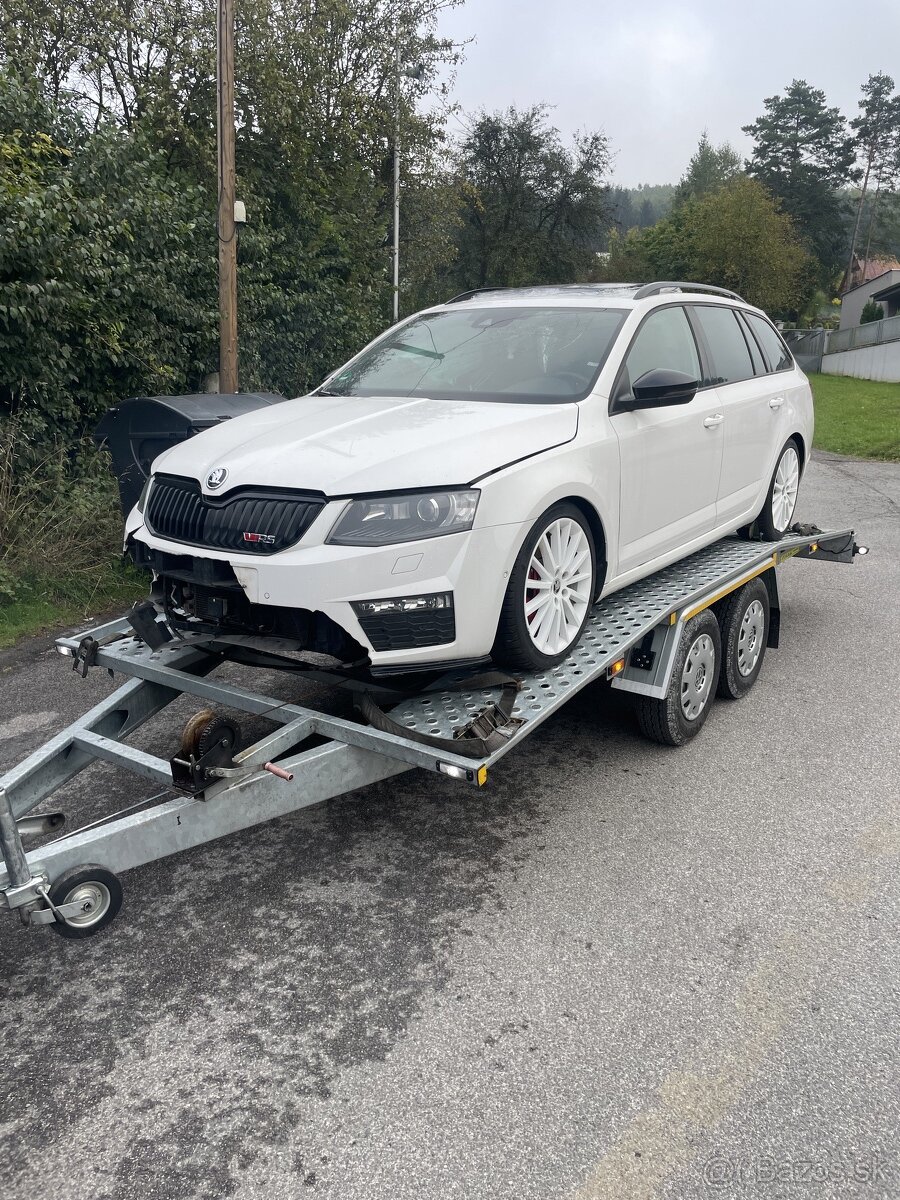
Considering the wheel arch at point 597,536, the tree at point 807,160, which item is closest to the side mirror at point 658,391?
the wheel arch at point 597,536

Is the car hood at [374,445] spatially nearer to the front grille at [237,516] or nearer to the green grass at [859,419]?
the front grille at [237,516]

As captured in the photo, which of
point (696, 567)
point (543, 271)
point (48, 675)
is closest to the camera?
point (696, 567)

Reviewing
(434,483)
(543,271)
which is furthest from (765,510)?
(543,271)

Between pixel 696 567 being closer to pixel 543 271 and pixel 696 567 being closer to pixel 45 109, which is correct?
pixel 45 109

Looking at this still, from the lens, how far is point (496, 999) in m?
2.87

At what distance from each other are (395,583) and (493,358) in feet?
5.76

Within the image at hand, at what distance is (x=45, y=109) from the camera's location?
870 cm

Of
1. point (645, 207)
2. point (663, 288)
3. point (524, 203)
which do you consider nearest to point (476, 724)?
point (663, 288)

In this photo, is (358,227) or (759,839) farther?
(358,227)

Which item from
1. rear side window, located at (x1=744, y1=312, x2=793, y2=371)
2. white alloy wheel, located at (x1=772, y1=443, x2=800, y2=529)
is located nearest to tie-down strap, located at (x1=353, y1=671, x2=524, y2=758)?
white alloy wheel, located at (x1=772, y1=443, x2=800, y2=529)

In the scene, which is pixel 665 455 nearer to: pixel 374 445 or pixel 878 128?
pixel 374 445

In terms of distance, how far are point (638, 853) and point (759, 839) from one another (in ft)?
1.68

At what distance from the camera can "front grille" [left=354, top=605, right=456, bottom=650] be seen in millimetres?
3297

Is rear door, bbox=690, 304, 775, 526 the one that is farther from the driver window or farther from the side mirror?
the side mirror
